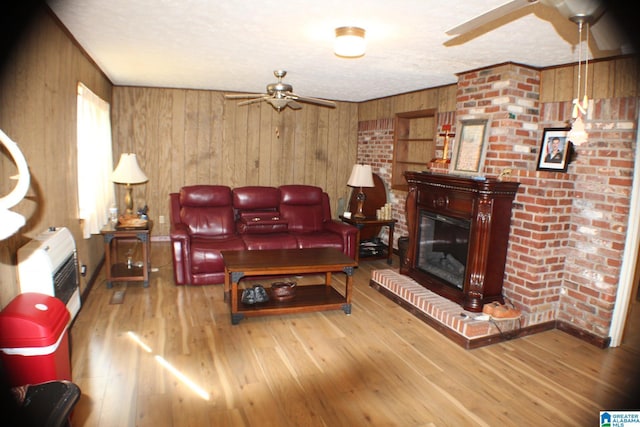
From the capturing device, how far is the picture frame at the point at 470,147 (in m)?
3.56

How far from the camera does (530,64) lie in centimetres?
336

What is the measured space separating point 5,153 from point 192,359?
161 cm

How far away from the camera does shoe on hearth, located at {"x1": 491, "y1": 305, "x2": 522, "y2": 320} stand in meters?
3.15

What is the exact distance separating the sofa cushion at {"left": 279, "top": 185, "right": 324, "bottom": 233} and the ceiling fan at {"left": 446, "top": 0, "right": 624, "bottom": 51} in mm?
3410

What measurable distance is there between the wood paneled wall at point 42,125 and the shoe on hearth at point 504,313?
10.4ft

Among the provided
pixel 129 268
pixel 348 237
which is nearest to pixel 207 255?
pixel 129 268

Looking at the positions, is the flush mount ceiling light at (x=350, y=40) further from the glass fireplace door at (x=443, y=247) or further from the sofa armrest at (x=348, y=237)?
the sofa armrest at (x=348, y=237)

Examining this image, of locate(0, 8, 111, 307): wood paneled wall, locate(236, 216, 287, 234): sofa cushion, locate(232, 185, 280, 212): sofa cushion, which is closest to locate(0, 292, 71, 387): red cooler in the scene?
locate(0, 8, 111, 307): wood paneled wall

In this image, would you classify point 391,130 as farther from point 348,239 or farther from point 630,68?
point 630,68

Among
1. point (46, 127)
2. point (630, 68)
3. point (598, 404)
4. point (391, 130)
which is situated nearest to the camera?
point (598, 404)

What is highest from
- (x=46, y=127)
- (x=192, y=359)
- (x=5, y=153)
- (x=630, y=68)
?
(x=630, y=68)

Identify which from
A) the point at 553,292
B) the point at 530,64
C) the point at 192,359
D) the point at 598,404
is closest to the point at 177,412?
the point at 192,359

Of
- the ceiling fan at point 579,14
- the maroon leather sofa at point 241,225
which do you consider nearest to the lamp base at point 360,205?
the maroon leather sofa at point 241,225

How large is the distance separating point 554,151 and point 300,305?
2.44m
